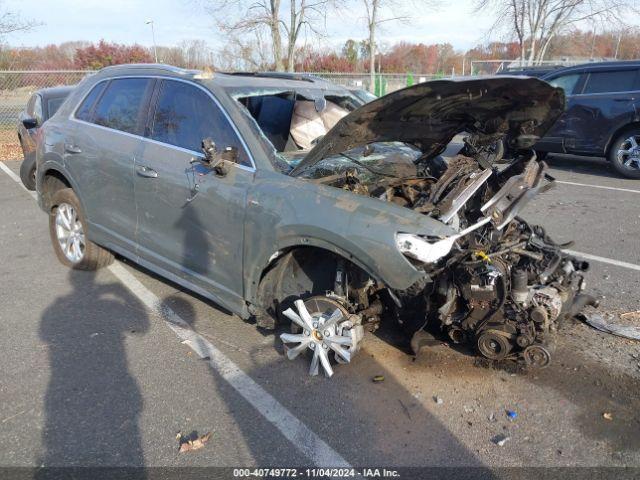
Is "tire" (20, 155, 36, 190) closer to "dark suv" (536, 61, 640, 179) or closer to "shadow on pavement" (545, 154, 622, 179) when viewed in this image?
"dark suv" (536, 61, 640, 179)

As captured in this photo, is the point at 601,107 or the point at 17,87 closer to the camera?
the point at 601,107

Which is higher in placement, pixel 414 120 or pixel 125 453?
pixel 414 120

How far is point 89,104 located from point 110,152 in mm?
829

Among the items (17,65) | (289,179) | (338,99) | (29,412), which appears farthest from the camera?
(17,65)

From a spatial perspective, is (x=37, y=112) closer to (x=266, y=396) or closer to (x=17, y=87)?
(x=266, y=396)

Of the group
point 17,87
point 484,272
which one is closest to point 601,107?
point 484,272

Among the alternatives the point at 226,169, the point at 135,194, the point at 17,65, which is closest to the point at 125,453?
the point at 226,169

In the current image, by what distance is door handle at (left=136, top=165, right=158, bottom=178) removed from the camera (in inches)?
149

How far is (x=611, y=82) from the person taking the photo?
365 inches

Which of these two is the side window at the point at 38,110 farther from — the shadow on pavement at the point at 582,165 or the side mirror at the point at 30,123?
the shadow on pavement at the point at 582,165

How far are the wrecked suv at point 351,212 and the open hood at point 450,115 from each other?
0.01m

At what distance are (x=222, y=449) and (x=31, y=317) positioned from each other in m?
2.43

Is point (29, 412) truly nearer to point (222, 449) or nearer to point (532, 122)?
point (222, 449)

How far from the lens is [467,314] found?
10.5 feet
